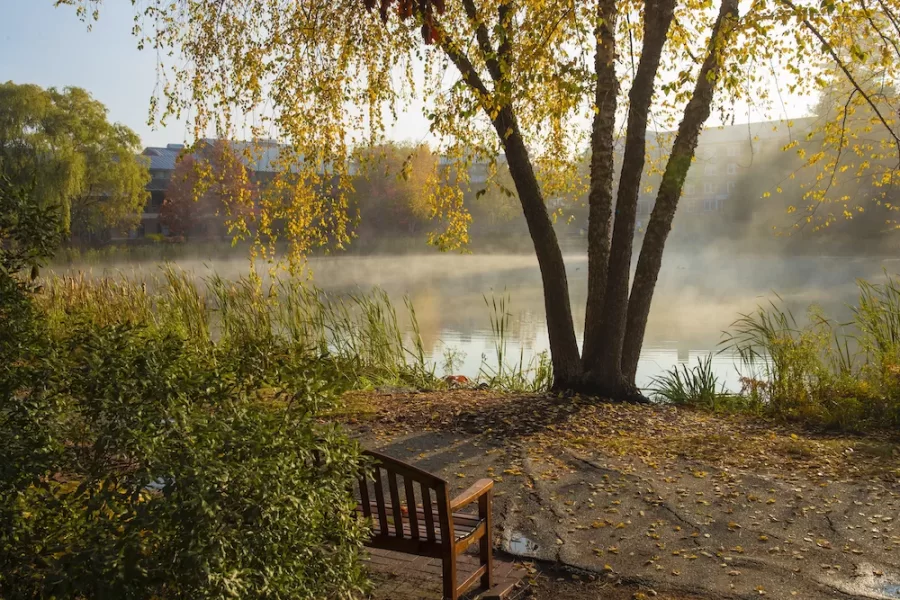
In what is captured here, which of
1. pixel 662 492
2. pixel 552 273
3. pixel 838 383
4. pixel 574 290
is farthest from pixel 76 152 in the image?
pixel 662 492

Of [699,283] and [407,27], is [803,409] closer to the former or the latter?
[407,27]

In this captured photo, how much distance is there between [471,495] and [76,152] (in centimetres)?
3294

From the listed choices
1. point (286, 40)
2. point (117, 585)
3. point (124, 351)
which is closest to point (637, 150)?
point (286, 40)

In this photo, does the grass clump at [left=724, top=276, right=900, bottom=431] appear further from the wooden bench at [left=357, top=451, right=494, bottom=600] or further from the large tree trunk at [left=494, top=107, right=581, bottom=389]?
the wooden bench at [left=357, top=451, right=494, bottom=600]

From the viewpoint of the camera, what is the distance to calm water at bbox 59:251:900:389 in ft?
44.2

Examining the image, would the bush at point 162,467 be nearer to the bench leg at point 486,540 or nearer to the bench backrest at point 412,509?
the bench backrest at point 412,509

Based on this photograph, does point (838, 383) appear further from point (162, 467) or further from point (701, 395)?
point (162, 467)

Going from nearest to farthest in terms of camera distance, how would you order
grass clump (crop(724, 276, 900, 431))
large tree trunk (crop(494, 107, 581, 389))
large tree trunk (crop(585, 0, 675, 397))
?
1. grass clump (crop(724, 276, 900, 431))
2. large tree trunk (crop(585, 0, 675, 397))
3. large tree trunk (crop(494, 107, 581, 389))

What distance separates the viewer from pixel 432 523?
2994 mm

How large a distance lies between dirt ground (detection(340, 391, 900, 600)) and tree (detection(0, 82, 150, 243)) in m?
26.8

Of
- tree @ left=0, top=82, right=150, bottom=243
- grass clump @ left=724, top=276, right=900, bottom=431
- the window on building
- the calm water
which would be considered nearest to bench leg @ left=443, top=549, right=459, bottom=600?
grass clump @ left=724, top=276, right=900, bottom=431

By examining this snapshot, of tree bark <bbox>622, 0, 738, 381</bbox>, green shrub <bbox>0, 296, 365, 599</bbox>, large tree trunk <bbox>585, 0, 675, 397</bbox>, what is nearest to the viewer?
green shrub <bbox>0, 296, 365, 599</bbox>

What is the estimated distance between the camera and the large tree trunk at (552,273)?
7.55 meters

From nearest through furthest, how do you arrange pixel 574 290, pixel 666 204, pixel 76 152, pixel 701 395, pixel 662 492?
pixel 662 492
pixel 666 204
pixel 701 395
pixel 574 290
pixel 76 152
